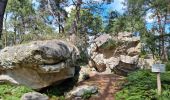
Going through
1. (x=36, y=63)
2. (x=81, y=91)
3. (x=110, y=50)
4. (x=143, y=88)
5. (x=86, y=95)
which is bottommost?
(x=86, y=95)

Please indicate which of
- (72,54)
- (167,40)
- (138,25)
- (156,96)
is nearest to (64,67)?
(72,54)

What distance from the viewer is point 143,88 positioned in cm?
1053

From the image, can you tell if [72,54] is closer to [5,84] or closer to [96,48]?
[5,84]

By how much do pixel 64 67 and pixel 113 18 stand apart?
1602cm

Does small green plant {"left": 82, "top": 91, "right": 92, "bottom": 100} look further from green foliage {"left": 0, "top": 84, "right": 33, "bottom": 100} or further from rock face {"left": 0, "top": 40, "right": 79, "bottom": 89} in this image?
green foliage {"left": 0, "top": 84, "right": 33, "bottom": 100}

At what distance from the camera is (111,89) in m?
11.5

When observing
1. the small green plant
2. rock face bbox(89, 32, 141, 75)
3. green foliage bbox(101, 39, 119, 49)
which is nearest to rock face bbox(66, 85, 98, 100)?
the small green plant

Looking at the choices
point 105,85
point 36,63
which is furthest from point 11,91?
point 105,85

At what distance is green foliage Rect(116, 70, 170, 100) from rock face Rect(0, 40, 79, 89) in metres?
2.47

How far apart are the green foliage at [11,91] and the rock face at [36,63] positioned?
302 millimetres

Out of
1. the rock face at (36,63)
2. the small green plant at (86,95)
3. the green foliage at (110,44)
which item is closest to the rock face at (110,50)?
the green foliage at (110,44)

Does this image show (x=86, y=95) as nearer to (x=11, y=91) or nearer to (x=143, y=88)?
(x=143, y=88)

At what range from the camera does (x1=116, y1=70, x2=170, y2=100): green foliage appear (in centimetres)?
985

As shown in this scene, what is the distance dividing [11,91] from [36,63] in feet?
4.73
